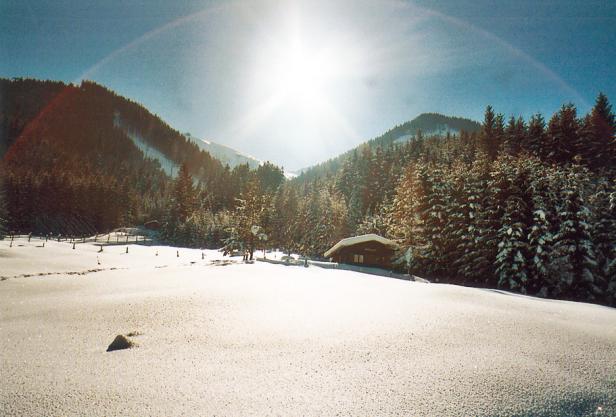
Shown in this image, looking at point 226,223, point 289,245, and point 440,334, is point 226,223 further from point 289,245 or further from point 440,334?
point 440,334

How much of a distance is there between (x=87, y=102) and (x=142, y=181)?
10911 centimetres

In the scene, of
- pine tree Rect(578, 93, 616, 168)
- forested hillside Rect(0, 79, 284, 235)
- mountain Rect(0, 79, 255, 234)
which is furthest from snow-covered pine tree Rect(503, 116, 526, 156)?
mountain Rect(0, 79, 255, 234)

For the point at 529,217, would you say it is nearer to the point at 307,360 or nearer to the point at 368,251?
the point at 368,251

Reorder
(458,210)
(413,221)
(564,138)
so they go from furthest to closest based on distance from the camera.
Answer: (564,138)
(413,221)
(458,210)

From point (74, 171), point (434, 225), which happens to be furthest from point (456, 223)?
point (74, 171)

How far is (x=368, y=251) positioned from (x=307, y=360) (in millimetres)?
35024

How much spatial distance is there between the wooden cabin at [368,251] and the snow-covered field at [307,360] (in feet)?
92.0

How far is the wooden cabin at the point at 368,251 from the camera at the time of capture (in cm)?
3819

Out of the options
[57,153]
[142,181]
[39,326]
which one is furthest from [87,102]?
[39,326]

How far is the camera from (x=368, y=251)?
39.2 m

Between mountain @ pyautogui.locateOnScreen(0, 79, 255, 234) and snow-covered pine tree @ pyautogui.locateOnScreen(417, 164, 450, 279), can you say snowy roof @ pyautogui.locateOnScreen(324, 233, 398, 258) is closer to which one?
snow-covered pine tree @ pyautogui.locateOnScreen(417, 164, 450, 279)

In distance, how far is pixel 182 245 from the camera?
71438 mm

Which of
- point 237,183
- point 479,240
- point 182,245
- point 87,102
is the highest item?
point 87,102

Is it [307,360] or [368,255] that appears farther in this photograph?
[368,255]
